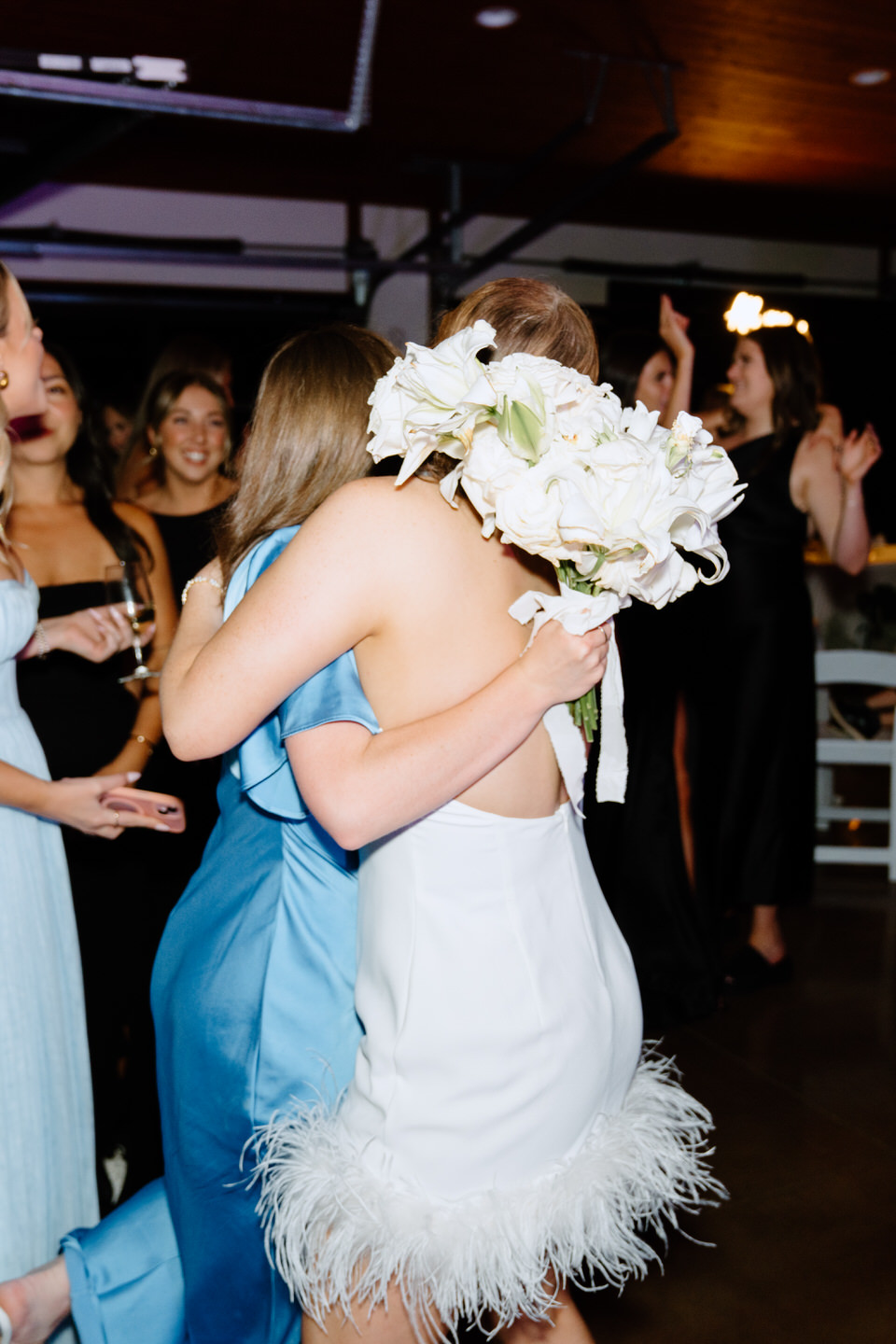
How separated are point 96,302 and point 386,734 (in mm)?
6530

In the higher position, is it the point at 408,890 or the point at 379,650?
the point at 379,650

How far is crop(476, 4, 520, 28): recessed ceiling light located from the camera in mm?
4660

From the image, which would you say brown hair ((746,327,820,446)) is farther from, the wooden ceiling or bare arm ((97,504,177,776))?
bare arm ((97,504,177,776))

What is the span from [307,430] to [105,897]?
144cm

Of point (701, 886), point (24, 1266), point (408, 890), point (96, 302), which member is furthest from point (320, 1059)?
point (96, 302)

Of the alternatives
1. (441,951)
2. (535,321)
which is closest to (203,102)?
(535,321)

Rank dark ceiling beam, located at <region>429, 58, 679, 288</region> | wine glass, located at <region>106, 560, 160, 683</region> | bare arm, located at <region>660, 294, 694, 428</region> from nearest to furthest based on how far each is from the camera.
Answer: wine glass, located at <region>106, 560, 160, 683</region>, bare arm, located at <region>660, 294, 694, 428</region>, dark ceiling beam, located at <region>429, 58, 679, 288</region>

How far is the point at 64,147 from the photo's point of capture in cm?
559

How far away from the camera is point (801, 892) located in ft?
12.5

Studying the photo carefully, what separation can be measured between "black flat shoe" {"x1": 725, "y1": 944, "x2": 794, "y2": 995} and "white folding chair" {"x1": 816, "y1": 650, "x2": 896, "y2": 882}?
1.45 m

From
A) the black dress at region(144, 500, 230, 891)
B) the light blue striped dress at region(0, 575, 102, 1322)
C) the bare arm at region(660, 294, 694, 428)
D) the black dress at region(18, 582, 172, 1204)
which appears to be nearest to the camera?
the light blue striped dress at region(0, 575, 102, 1322)

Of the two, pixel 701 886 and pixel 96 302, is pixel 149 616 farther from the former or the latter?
pixel 96 302

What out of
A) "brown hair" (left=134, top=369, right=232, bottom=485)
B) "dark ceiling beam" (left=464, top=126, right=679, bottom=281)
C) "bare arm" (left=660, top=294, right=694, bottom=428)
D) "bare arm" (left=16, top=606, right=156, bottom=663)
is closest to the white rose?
"bare arm" (left=16, top=606, right=156, bottom=663)

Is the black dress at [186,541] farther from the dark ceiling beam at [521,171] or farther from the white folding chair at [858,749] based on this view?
the dark ceiling beam at [521,171]
